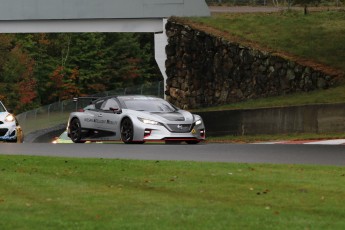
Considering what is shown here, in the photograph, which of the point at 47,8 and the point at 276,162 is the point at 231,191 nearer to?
the point at 276,162

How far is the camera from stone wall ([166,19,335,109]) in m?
41.5

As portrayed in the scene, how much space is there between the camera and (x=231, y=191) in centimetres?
1341

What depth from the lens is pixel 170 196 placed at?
42.3 ft

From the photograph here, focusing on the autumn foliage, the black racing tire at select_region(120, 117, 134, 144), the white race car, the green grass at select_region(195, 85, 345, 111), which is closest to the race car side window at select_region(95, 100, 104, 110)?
the black racing tire at select_region(120, 117, 134, 144)

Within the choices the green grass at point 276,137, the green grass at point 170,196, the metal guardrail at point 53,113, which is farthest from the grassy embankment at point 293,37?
the green grass at point 170,196

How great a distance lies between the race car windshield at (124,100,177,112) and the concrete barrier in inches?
225

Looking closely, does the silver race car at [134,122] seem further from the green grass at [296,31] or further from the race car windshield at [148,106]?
the green grass at [296,31]

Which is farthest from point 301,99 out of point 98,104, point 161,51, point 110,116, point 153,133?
point 153,133

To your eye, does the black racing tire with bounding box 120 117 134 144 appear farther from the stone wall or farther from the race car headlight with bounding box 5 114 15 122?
the stone wall

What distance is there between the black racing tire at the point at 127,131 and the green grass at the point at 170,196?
27.7 ft

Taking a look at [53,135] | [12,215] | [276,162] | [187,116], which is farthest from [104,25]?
[12,215]

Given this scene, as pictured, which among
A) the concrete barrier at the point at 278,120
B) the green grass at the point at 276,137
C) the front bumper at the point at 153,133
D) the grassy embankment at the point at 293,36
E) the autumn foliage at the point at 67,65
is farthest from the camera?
the autumn foliage at the point at 67,65

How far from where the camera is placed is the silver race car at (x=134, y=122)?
26.4 m

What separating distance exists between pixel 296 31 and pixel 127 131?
20.4 metres
